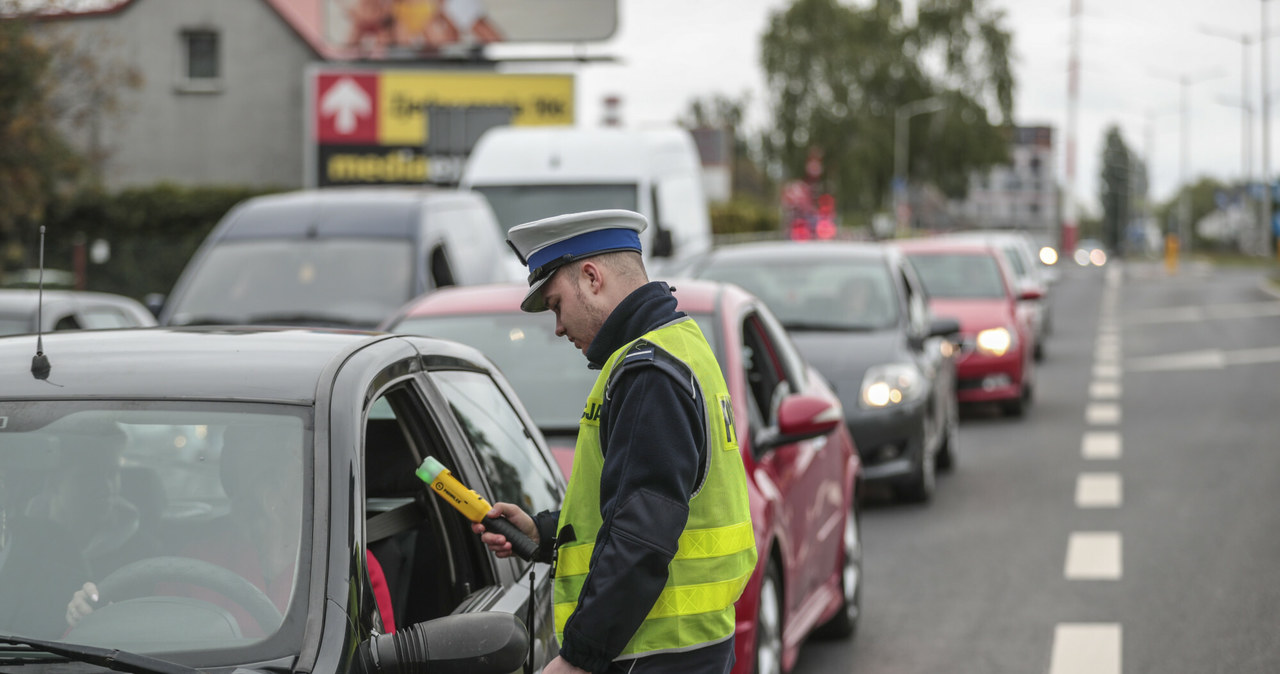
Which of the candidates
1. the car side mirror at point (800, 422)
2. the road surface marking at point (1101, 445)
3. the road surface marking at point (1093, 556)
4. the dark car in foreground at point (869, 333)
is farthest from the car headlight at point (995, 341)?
the car side mirror at point (800, 422)

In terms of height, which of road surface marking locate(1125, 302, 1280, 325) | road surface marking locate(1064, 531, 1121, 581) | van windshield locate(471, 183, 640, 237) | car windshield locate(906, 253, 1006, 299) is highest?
van windshield locate(471, 183, 640, 237)

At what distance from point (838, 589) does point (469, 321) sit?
6.07 ft

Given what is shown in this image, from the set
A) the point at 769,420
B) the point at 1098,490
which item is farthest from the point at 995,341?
the point at 769,420

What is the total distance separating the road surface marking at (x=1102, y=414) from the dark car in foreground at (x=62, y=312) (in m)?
8.25

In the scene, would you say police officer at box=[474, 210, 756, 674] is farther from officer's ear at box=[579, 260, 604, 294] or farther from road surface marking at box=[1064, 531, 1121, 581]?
road surface marking at box=[1064, 531, 1121, 581]

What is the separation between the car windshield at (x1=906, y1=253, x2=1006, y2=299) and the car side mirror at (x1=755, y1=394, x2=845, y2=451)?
10536 mm

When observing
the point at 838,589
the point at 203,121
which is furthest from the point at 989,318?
the point at 203,121

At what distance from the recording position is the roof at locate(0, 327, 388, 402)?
325cm

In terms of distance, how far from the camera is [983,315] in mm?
15883

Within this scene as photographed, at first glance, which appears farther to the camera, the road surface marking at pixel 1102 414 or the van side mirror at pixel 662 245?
the van side mirror at pixel 662 245

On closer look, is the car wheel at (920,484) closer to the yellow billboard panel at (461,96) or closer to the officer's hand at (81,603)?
the officer's hand at (81,603)

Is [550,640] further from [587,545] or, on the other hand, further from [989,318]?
[989,318]

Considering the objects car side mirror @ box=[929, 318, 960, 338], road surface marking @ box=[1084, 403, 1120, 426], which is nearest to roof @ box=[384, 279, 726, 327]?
car side mirror @ box=[929, 318, 960, 338]

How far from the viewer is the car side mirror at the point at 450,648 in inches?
115
